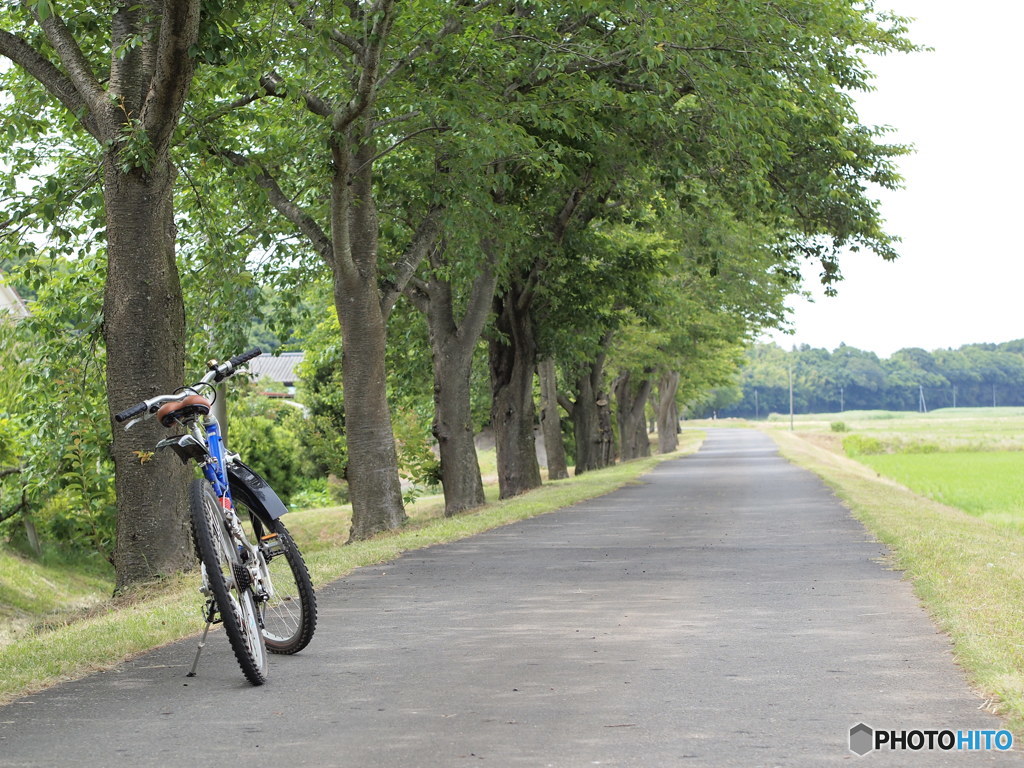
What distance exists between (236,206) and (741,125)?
8399 millimetres

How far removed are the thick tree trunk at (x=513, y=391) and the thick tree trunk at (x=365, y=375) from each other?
968cm

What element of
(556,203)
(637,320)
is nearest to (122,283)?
(556,203)

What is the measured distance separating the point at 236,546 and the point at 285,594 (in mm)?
600

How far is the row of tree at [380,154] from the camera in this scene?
1170 centimetres

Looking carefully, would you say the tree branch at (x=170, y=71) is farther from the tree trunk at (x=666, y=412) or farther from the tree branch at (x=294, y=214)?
the tree trunk at (x=666, y=412)

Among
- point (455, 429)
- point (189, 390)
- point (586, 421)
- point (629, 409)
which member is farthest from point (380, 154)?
point (629, 409)

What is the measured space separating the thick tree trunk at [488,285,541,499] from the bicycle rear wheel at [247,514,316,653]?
66.0 ft

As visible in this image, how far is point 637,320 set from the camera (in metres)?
40.8

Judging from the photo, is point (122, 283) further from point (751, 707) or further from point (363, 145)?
point (751, 707)

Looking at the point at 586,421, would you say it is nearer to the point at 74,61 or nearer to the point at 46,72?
the point at 46,72

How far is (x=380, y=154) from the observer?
636 inches

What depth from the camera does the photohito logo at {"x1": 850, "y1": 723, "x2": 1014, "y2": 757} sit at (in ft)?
16.6

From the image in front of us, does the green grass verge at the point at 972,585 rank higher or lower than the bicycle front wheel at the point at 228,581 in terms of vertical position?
lower

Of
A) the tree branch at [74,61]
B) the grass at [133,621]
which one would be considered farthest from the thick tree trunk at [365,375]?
the tree branch at [74,61]
